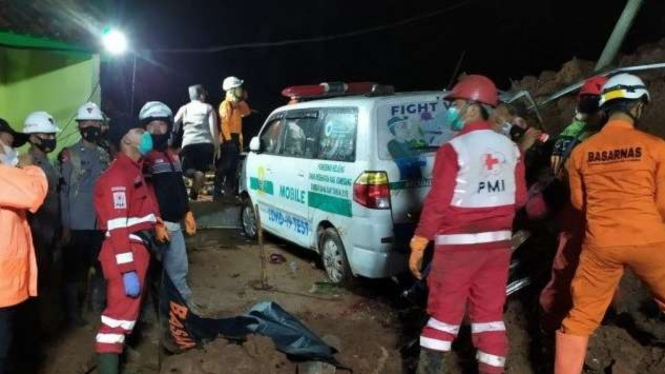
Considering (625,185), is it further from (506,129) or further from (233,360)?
(233,360)

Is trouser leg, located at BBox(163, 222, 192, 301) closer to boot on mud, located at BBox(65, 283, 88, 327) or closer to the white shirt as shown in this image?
boot on mud, located at BBox(65, 283, 88, 327)

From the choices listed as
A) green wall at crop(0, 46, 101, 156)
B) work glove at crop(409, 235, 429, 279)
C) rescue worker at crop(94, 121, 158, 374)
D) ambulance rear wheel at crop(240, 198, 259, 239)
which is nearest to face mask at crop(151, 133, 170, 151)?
rescue worker at crop(94, 121, 158, 374)

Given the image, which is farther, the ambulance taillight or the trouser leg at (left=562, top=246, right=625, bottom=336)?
the ambulance taillight

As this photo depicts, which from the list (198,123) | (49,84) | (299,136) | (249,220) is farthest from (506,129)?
(49,84)

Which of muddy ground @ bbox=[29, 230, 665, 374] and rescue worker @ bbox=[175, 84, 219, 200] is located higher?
rescue worker @ bbox=[175, 84, 219, 200]

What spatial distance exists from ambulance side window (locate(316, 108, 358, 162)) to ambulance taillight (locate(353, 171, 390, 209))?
1.07 ft

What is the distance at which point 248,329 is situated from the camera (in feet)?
16.3

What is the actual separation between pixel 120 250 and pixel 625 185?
3174 millimetres

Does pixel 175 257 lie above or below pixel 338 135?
below

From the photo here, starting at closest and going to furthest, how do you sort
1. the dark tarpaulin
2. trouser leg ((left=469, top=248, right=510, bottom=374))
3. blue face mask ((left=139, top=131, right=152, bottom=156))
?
trouser leg ((left=469, top=248, right=510, bottom=374)), blue face mask ((left=139, top=131, right=152, bottom=156)), the dark tarpaulin

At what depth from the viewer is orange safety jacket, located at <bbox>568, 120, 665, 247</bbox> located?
3.59 m

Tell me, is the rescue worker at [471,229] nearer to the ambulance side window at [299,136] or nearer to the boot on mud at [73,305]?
the ambulance side window at [299,136]

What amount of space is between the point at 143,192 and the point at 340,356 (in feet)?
6.68

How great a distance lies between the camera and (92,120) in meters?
5.61
